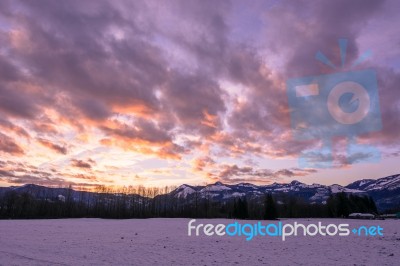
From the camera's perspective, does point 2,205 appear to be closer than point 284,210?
Yes

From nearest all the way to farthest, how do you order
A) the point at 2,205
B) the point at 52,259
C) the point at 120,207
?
the point at 52,259 < the point at 2,205 < the point at 120,207

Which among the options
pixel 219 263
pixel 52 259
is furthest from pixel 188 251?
pixel 52 259

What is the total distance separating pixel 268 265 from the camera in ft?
64.8

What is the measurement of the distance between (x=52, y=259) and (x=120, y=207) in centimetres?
13922

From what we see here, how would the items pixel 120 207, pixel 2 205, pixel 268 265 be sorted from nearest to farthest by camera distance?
1. pixel 268 265
2. pixel 2 205
3. pixel 120 207

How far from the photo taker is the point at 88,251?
2555 cm

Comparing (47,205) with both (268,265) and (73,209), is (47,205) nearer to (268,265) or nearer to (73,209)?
(73,209)

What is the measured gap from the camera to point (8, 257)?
21.5m

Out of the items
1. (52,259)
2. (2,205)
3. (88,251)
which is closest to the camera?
(52,259)

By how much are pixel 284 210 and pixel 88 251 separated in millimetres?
141785

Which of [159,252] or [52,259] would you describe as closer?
[52,259]

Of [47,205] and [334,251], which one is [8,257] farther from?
[47,205]

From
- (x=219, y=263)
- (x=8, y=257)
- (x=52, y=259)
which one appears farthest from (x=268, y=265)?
(x=8, y=257)

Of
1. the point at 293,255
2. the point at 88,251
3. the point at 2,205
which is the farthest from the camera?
the point at 2,205
